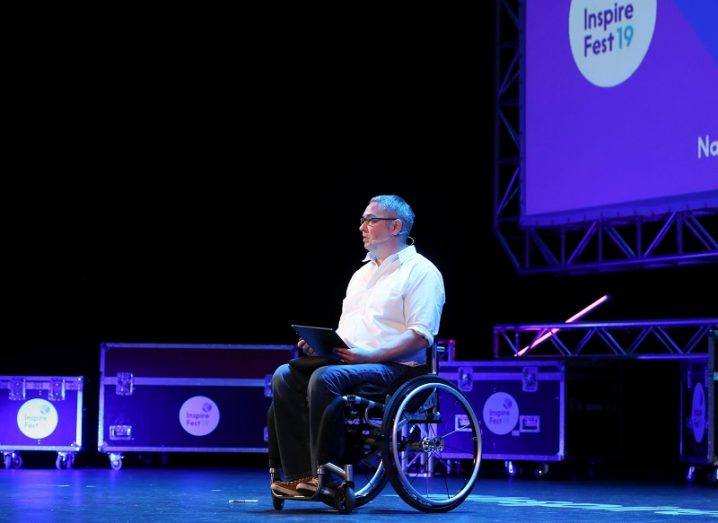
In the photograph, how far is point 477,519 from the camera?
3.69m

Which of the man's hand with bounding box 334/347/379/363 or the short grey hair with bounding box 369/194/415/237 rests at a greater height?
the short grey hair with bounding box 369/194/415/237

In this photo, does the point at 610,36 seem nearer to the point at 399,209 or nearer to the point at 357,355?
the point at 399,209

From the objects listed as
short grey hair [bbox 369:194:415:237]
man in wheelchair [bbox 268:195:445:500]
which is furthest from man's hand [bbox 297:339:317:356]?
short grey hair [bbox 369:194:415:237]

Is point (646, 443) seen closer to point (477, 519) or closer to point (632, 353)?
point (632, 353)

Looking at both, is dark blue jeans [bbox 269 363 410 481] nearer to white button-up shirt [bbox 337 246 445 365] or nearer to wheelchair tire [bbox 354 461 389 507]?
white button-up shirt [bbox 337 246 445 365]

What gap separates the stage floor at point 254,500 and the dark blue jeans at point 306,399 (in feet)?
0.55

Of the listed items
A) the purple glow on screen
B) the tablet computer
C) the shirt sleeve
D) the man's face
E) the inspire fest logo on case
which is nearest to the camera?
the tablet computer

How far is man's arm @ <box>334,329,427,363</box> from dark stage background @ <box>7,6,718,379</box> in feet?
10.9

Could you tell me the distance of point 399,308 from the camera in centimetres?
411

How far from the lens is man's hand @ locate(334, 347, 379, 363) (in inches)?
156

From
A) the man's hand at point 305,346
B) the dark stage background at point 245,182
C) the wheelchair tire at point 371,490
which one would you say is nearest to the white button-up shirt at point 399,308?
the man's hand at point 305,346

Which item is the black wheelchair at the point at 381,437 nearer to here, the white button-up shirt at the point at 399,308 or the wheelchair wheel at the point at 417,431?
the wheelchair wheel at the point at 417,431

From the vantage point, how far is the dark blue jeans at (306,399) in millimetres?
3828

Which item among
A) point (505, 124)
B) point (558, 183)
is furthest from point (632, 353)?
point (505, 124)
